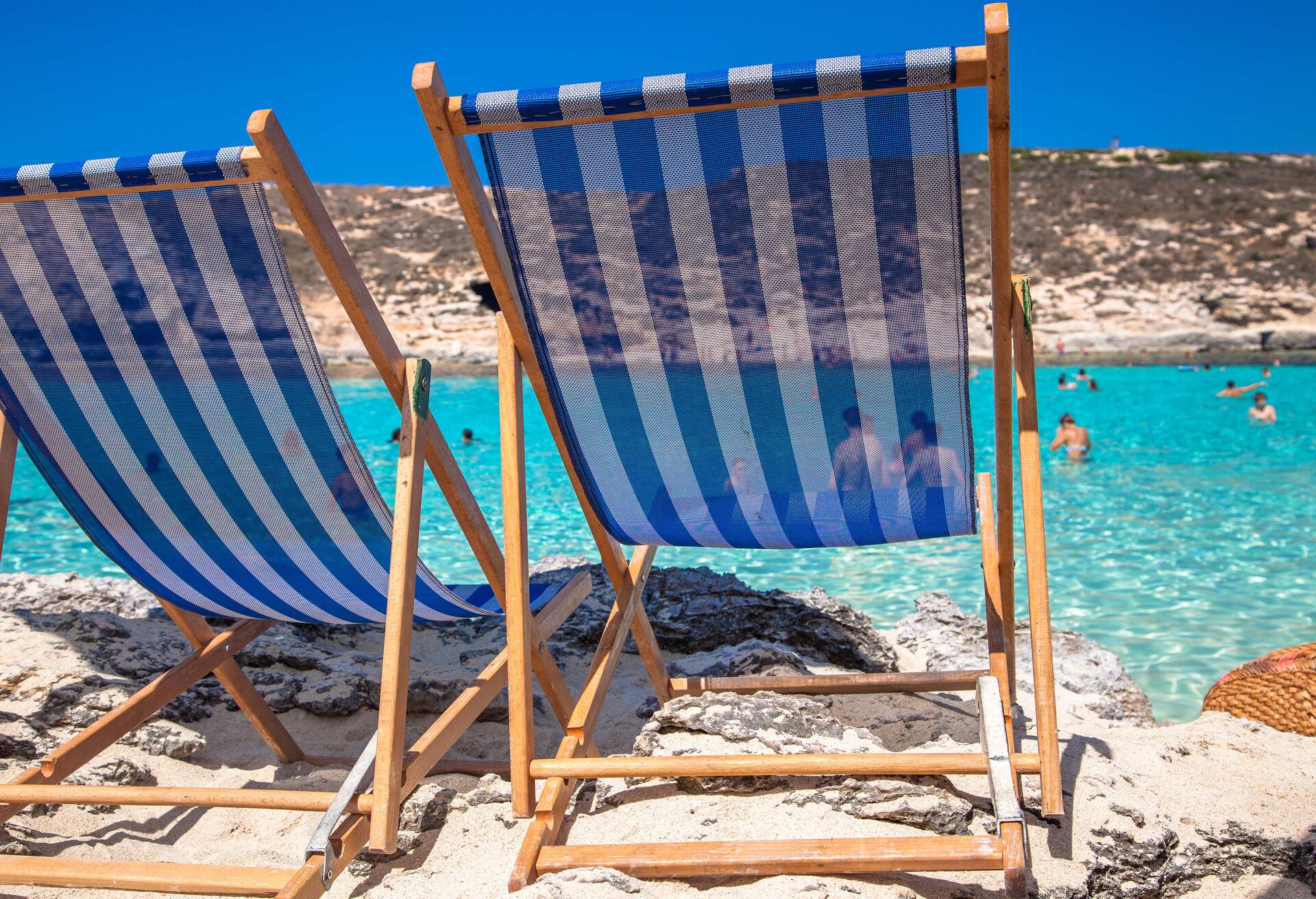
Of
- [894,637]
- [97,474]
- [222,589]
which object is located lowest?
[894,637]

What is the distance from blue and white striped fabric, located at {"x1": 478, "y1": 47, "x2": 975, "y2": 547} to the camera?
5.40 ft

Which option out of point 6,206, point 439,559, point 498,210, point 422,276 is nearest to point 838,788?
point 498,210

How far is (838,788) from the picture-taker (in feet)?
6.22

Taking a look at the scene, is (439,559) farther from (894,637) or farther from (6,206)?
(6,206)

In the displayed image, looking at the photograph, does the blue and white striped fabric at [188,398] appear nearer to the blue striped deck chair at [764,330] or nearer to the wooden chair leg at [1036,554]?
the blue striped deck chair at [764,330]

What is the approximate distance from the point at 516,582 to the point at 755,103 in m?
0.98

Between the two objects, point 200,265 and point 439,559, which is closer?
point 200,265

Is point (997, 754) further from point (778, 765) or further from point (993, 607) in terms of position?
point (993, 607)

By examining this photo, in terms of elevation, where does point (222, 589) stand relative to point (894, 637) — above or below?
above

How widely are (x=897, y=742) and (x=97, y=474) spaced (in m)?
1.96

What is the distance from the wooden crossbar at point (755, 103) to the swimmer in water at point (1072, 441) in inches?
352

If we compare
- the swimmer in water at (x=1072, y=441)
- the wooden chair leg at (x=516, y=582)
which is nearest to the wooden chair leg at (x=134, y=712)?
Result: the wooden chair leg at (x=516, y=582)

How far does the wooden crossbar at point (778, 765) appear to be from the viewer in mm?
1666

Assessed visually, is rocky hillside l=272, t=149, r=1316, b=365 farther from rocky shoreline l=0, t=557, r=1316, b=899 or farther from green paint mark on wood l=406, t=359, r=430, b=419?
green paint mark on wood l=406, t=359, r=430, b=419
